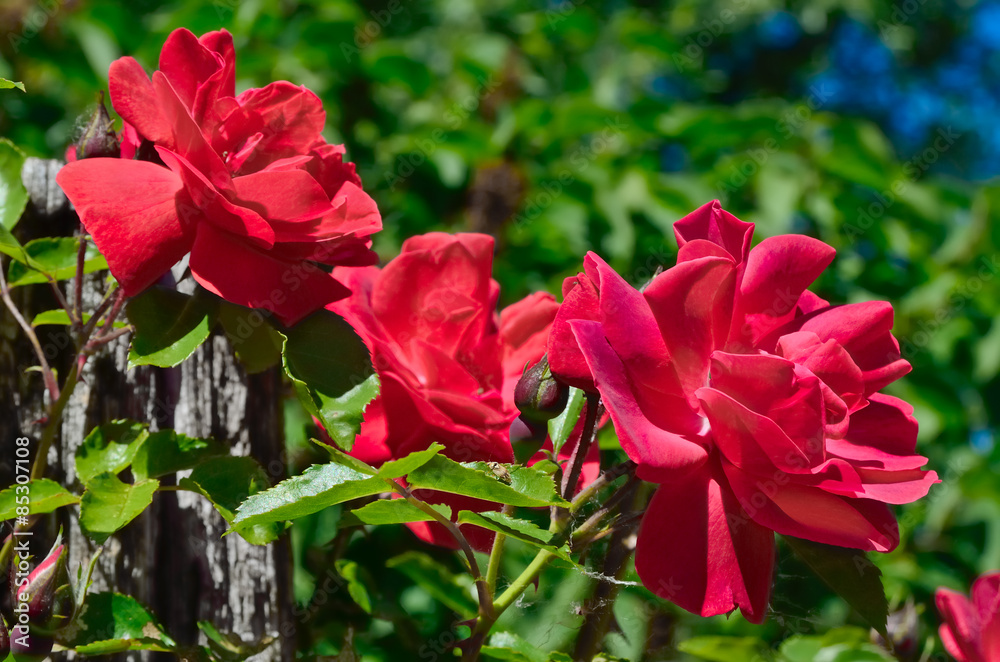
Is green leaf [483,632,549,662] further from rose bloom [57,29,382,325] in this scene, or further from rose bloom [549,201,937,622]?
rose bloom [57,29,382,325]

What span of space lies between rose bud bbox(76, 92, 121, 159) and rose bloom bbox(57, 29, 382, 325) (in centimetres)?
4

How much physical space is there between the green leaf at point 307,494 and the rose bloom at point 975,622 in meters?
0.52

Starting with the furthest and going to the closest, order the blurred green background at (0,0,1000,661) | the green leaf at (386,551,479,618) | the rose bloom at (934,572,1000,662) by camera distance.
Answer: the blurred green background at (0,0,1000,661), the green leaf at (386,551,479,618), the rose bloom at (934,572,1000,662)

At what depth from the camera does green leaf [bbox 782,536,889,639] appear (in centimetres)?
47

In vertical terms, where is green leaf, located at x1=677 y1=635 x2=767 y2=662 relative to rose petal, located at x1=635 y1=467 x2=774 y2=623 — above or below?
below

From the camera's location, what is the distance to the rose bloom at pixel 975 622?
0.63 m

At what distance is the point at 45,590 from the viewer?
507mm

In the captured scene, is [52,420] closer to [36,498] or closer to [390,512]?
[36,498]

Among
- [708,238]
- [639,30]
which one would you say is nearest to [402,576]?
[708,238]

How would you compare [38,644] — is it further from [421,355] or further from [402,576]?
[402,576]

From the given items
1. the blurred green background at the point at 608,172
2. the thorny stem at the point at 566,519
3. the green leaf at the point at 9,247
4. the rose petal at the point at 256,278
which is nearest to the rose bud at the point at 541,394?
the thorny stem at the point at 566,519

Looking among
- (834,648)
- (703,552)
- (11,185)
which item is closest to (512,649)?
(703,552)

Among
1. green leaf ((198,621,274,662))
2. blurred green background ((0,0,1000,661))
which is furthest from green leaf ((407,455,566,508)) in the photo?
blurred green background ((0,0,1000,661))

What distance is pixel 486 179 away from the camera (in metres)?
1.86
